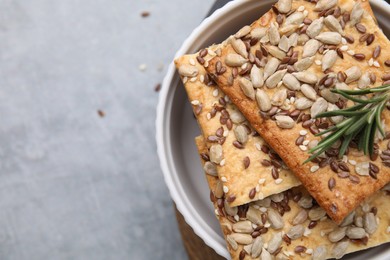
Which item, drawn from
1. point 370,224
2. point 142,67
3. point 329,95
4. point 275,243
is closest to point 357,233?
point 370,224

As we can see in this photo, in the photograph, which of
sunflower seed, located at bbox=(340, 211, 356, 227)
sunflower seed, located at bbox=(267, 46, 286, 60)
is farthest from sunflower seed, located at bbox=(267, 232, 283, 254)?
sunflower seed, located at bbox=(267, 46, 286, 60)

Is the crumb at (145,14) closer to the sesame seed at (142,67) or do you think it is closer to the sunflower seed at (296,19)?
the sesame seed at (142,67)

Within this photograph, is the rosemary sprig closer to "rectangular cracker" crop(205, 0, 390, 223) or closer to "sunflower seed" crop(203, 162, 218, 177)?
"rectangular cracker" crop(205, 0, 390, 223)

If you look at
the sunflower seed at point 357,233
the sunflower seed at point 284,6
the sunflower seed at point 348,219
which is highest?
the sunflower seed at point 284,6

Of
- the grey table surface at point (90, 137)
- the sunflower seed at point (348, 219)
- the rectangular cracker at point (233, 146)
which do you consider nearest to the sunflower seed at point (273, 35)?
the rectangular cracker at point (233, 146)

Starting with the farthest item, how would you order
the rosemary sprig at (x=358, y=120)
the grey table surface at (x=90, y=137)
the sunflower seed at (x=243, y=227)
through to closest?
the grey table surface at (x=90, y=137) → the sunflower seed at (x=243, y=227) → the rosemary sprig at (x=358, y=120)

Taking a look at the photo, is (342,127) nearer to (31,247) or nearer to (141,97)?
(141,97)

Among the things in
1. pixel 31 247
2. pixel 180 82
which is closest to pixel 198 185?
pixel 180 82
